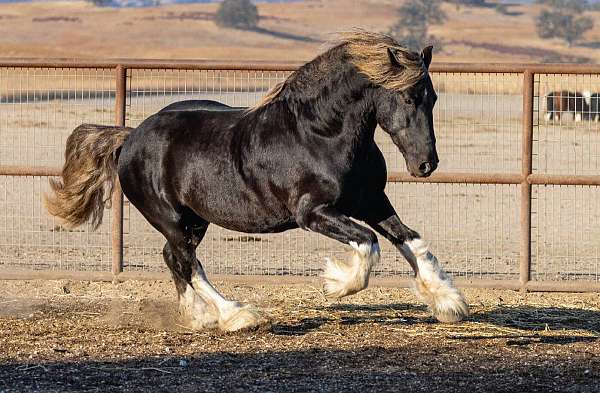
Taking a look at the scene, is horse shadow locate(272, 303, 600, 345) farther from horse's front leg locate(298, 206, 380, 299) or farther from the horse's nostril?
the horse's nostril

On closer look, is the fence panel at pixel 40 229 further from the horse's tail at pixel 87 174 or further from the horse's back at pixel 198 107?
the horse's back at pixel 198 107

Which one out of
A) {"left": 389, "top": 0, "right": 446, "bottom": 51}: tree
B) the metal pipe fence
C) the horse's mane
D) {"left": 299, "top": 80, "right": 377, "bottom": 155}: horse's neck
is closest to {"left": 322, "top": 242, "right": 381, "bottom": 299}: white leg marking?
{"left": 299, "top": 80, "right": 377, "bottom": 155}: horse's neck

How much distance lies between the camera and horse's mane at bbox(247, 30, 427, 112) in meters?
6.92

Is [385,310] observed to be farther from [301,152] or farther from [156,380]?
[156,380]

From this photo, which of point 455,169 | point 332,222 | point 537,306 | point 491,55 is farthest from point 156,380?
point 491,55

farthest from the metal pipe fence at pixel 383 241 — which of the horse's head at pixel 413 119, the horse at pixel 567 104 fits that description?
the horse's head at pixel 413 119

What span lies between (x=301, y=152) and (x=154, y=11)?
9449 centimetres

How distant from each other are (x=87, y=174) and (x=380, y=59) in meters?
2.52

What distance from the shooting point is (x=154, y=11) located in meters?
99.9

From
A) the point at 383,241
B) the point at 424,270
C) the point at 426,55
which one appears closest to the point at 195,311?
the point at 424,270

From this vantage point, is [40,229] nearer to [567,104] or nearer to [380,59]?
[380,59]

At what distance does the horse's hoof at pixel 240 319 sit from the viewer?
7613mm

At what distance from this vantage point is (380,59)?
276 inches

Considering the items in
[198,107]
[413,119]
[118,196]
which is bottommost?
[118,196]
